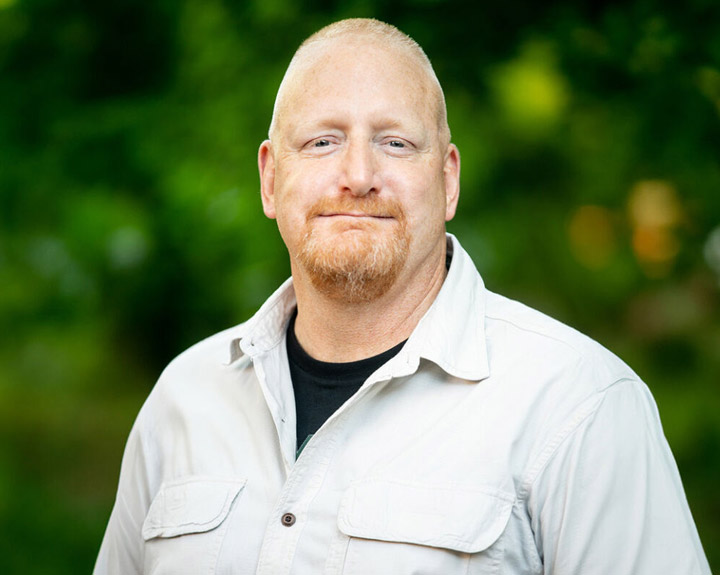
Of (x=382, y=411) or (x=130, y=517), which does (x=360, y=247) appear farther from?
(x=130, y=517)

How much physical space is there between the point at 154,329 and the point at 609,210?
206 cm

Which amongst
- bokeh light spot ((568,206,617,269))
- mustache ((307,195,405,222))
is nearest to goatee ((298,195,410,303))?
mustache ((307,195,405,222))

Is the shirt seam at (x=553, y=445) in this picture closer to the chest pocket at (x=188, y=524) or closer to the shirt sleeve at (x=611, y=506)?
the shirt sleeve at (x=611, y=506)

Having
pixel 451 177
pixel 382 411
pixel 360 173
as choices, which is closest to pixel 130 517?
pixel 382 411

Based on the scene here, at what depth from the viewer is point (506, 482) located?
170 cm

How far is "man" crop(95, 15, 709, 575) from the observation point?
66.1 inches

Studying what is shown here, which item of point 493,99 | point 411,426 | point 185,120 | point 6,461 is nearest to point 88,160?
point 185,120

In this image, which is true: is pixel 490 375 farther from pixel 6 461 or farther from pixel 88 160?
pixel 6 461

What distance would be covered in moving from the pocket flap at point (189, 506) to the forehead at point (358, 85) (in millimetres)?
839

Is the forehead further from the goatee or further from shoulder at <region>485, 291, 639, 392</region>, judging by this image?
shoulder at <region>485, 291, 639, 392</region>

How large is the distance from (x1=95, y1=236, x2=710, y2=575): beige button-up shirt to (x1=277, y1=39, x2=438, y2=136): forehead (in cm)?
38

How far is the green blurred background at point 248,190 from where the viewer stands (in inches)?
142

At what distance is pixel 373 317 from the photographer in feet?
6.68

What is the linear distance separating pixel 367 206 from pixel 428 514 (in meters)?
0.67
